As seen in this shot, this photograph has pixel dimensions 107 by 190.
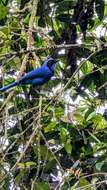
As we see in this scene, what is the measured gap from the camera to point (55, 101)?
3086 mm

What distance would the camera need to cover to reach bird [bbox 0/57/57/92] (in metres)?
3.34

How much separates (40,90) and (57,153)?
0.38 metres

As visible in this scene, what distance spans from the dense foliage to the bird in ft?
0.12

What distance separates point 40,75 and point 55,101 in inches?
14.4

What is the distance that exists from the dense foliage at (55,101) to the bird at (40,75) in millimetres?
38

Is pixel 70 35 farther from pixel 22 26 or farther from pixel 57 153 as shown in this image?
pixel 57 153

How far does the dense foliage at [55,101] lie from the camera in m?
3.06

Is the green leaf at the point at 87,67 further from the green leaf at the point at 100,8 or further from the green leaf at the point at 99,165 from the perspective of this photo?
the green leaf at the point at 99,165

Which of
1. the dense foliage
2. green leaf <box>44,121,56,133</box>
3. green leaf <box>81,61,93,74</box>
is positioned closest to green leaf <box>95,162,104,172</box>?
the dense foliage

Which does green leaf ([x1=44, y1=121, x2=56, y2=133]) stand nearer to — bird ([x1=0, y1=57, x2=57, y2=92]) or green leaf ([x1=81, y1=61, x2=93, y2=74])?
bird ([x1=0, y1=57, x2=57, y2=92])

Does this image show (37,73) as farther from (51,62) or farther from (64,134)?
(64,134)

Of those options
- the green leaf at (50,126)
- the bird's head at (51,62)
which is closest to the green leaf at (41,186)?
the green leaf at (50,126)

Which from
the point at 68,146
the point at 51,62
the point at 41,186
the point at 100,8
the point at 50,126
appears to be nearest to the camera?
the point at 41,186

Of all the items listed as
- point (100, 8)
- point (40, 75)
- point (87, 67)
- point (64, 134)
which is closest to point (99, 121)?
point (64, 134)
